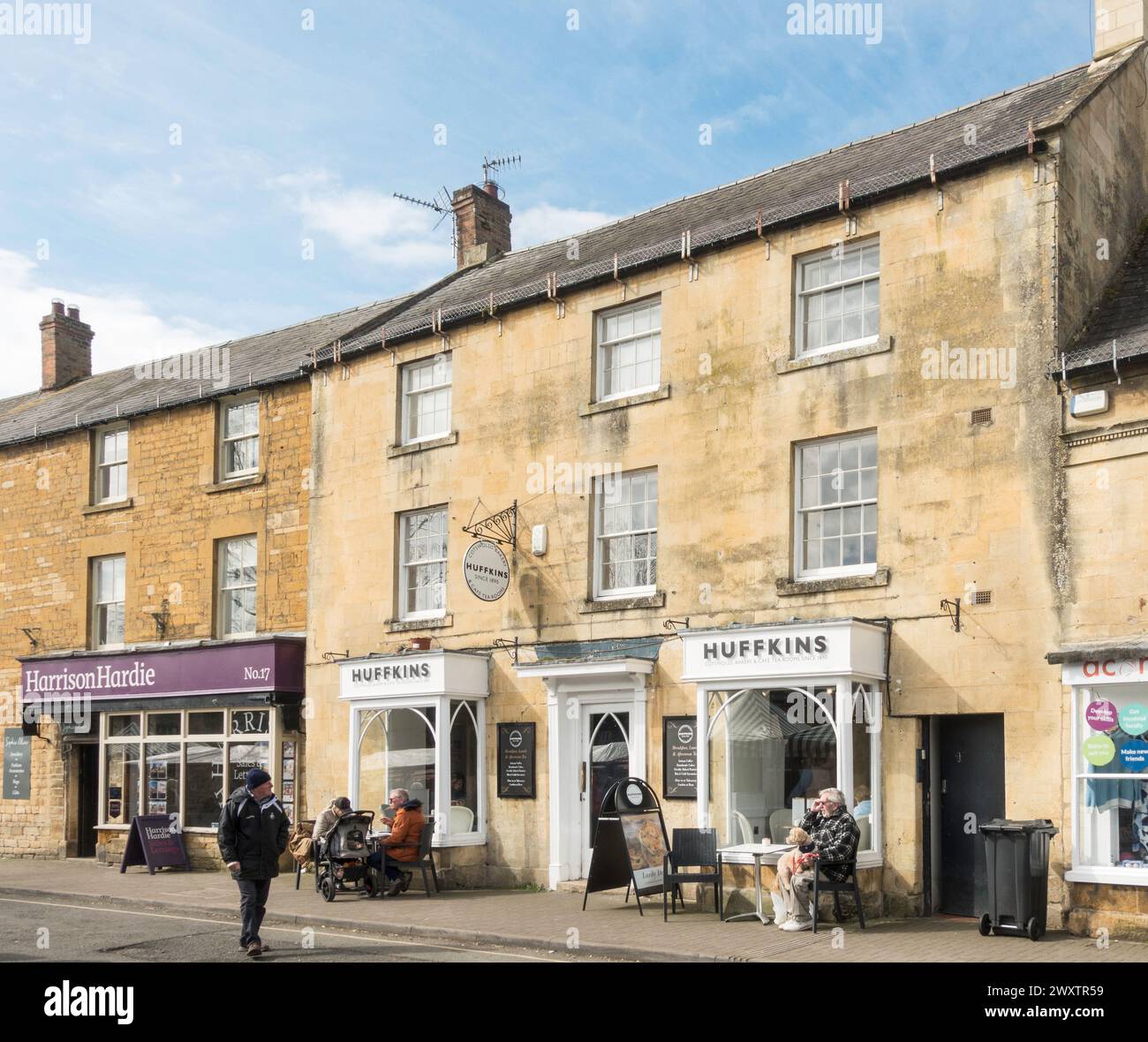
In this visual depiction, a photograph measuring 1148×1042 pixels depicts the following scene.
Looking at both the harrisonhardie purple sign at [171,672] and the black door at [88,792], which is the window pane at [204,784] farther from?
the black door at [88,792]

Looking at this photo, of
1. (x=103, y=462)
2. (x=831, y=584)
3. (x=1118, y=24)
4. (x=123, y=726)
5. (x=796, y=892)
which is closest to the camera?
(x=796, y=892)

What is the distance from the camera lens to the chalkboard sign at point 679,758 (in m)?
16.3

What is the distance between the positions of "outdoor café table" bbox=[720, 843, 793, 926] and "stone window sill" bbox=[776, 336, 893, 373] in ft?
17.7

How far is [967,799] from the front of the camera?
14.6 meters

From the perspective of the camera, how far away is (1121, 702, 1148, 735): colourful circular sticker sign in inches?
512

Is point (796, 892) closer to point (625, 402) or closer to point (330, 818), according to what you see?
point (330, 818)

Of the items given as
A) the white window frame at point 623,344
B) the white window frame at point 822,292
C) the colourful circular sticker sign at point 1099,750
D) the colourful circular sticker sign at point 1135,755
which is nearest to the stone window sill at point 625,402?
the white window frame at point 623,344

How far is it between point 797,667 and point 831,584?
118 centimetres

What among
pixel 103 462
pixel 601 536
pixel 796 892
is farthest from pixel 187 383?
pixel 796 892

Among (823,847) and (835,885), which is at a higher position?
(823,847)

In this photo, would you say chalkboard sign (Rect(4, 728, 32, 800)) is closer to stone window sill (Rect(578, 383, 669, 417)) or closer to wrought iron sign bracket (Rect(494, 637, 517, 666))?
wrought iron sign bracket (Rect(494, 637, 517, 666))

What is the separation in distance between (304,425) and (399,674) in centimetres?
526

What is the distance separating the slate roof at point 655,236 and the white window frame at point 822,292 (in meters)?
0.48

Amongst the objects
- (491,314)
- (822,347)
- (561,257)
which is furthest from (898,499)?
(561,257)
